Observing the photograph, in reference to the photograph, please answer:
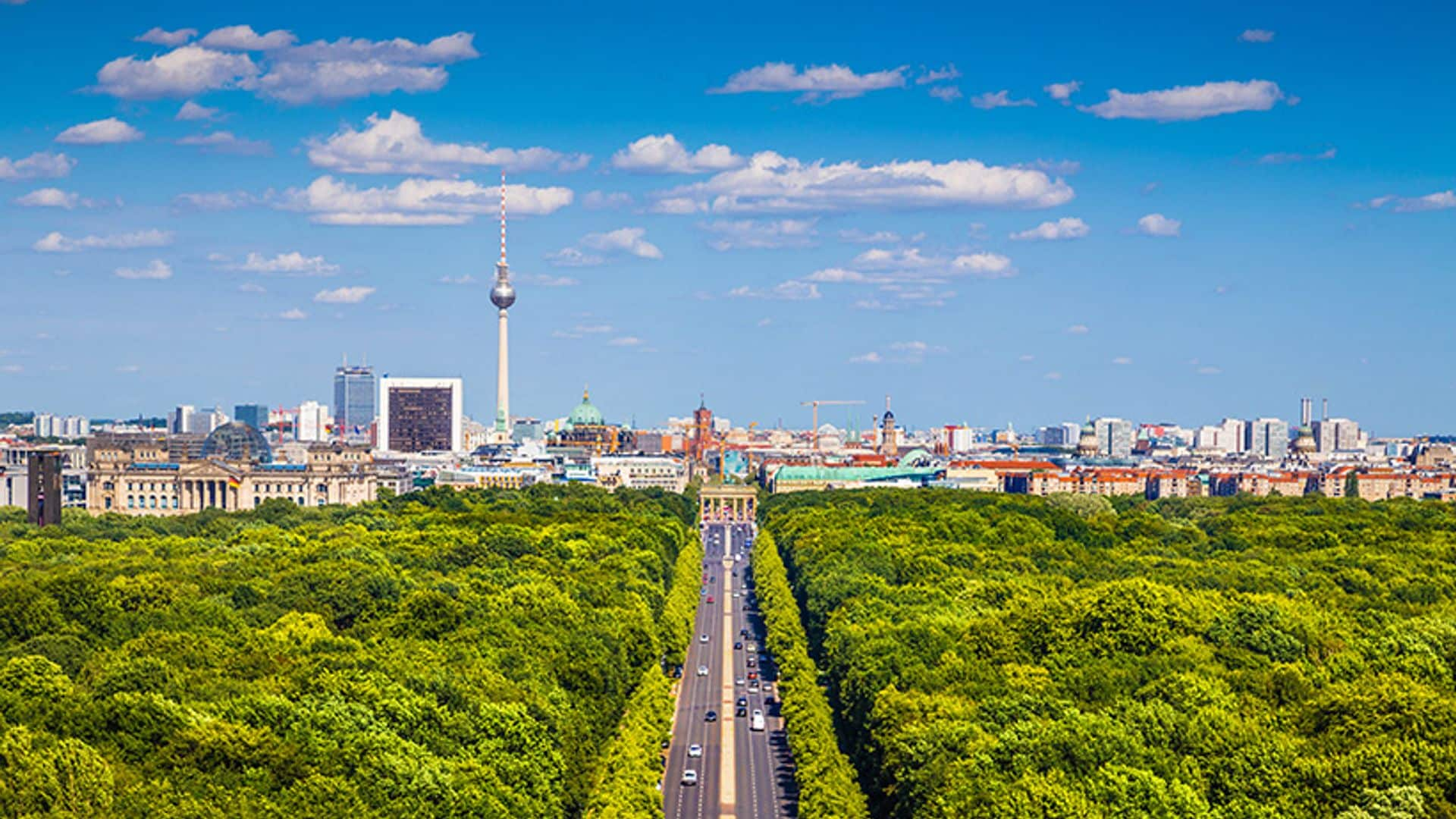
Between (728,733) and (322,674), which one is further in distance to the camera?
(728,733)

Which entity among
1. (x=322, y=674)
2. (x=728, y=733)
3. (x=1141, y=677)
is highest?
(x=322, y=674)

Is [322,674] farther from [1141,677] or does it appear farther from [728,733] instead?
[1141,677]

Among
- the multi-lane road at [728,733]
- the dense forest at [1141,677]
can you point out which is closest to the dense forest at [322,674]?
the multi-lane road at [728,733]

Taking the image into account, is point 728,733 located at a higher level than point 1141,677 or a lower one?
lower

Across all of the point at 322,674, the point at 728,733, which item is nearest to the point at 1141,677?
the point at 728,733

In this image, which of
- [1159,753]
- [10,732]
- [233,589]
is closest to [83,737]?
[10,732]

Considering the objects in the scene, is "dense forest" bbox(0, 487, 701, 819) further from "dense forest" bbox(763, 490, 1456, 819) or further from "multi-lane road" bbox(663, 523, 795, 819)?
"dense forest" bbox(763, 490, 1456, 819)

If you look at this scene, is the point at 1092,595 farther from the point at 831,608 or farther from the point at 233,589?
the point at 233,589

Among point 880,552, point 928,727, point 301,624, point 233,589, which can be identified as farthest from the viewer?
point 880,552
